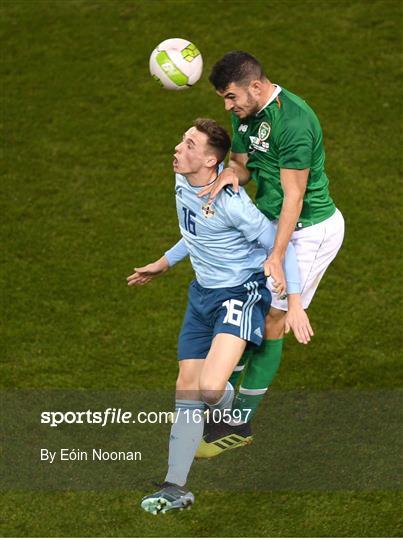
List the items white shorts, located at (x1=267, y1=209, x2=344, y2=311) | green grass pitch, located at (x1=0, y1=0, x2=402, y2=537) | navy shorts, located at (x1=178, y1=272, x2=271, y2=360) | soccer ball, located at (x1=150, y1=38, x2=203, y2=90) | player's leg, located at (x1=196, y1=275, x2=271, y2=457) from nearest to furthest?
1. player's leg, located at (x1=196, y1=275, x2=271, y2=457)
2. navy shorts, located at (x1=178, y1=272, x2=271, y2=360)
3. soccer ball, located at (x1=150, y1=38, x2=203, y2=90)
4. white shorts, located at (x1=267, y1=209, x2=344, y2=311)
5. green grass pitch, located at (x1=0, y1=0, x2=402, y2=537)

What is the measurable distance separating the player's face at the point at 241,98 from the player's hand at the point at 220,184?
43cm

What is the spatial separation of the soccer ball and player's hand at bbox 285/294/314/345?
1717 millimetres

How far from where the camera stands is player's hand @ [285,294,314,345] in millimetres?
8820

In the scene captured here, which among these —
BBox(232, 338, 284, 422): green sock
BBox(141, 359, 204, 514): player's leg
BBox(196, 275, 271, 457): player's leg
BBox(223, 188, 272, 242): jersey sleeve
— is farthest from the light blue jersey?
BBox(232, 338, 284, 422): green sock

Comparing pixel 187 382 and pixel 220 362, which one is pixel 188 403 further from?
pixel 220 362

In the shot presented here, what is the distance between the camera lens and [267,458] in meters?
11.1

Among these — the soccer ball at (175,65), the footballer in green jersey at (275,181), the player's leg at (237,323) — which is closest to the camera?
the footballer in green jersey at (275,181)

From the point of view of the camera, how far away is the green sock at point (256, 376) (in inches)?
386

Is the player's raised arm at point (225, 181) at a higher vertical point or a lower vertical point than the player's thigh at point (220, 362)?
higher

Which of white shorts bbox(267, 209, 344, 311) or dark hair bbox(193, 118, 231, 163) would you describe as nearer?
dark hair bbox(193, 118, 231, 163)

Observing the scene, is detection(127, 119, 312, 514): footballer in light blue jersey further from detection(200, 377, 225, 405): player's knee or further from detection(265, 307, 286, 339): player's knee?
detection(265, 307, 286, 339): player's knee

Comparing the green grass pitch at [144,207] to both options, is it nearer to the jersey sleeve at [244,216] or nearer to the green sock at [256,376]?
the green sock at [256,376]

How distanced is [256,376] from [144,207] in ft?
14.1

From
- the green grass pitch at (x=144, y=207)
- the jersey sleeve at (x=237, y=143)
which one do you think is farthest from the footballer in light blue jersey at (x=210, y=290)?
the green grass pitch at (x=144, y=207)
